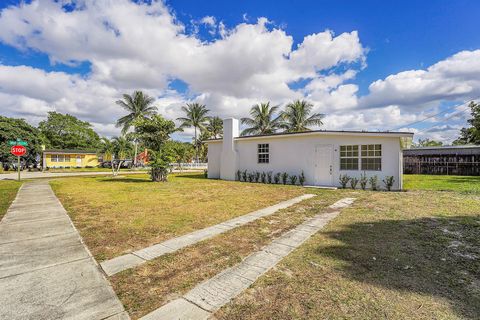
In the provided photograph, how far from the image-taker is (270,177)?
14.9m

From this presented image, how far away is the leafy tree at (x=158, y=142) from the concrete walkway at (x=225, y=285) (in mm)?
12258

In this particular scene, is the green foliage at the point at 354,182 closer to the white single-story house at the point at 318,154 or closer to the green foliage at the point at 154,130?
the white single-story house at the point at 318,154

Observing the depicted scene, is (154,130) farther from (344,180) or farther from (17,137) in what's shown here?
(17,137)

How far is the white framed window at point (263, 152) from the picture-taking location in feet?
49.9

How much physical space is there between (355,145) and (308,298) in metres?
11.3

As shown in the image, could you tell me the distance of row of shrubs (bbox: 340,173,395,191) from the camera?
1132 centimetres

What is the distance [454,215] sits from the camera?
5.99 m

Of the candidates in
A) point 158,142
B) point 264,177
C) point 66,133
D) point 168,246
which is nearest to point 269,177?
point 264,177

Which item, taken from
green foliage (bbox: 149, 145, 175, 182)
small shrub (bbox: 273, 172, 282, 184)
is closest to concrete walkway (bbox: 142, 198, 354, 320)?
small shrub (bbox: 273, 172, 282, 184)

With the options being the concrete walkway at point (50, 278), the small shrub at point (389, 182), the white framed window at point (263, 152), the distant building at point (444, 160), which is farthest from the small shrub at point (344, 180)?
the distant building at point (444, 160)

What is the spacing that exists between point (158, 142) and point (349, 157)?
39.8ft

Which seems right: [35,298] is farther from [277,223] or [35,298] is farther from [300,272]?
[277,223]

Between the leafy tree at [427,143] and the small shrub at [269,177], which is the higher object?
the leafy tree at [427,143]

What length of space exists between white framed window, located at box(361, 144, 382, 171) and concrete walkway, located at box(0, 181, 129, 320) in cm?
1217
